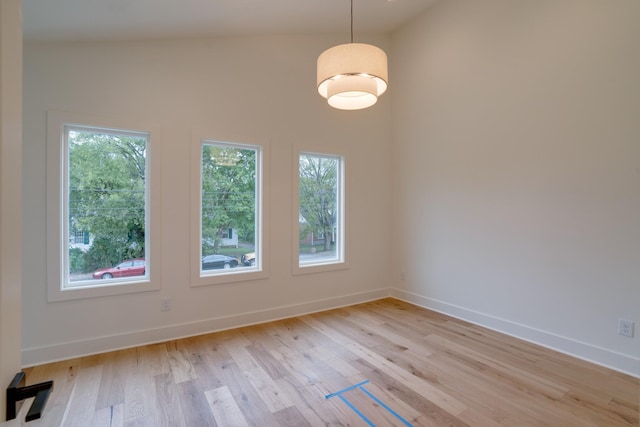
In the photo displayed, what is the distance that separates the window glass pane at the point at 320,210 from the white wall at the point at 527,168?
1.04 m

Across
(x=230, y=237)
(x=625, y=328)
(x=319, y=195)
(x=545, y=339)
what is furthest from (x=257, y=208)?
(x=625, y=328)

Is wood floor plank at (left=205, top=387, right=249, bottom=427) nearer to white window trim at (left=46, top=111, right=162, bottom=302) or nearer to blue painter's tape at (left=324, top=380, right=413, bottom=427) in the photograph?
blue painter's tape at (left=324, top=380, right=413, bottom=427)

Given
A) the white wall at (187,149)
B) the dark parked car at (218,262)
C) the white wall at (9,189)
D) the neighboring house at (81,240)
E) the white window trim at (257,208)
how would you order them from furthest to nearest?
the dark parked car at (218,262) < the white window trim at (257,208) < the neighboring house at (81,240) < the white wall at (187,149) < the white wall at (9,189)

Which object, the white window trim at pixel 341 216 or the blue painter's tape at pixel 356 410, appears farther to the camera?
the white window trim at pixel 341 216

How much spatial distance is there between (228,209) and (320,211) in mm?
1282

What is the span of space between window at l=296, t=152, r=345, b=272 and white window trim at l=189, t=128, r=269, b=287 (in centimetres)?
45

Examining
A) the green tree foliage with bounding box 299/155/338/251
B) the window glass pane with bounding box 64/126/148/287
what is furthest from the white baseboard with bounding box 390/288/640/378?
the window glass pane with bounding box 64/126/148/287

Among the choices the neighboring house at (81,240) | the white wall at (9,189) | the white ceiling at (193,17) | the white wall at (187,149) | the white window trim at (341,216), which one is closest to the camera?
the white wall at (9,189)

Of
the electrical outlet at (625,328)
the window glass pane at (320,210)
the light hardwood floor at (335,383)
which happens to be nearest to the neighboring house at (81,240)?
the light hardwood floor at (335,383)

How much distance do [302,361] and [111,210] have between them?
7.72ft

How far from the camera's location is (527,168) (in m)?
3.14

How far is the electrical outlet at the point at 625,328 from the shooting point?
2.52 metres

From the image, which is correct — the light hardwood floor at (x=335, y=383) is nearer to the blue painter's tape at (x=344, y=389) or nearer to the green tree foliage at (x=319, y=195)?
the blue painter's tape at (x=344, y=389)

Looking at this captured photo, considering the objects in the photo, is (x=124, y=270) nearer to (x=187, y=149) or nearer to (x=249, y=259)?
(x=249, y=259)
